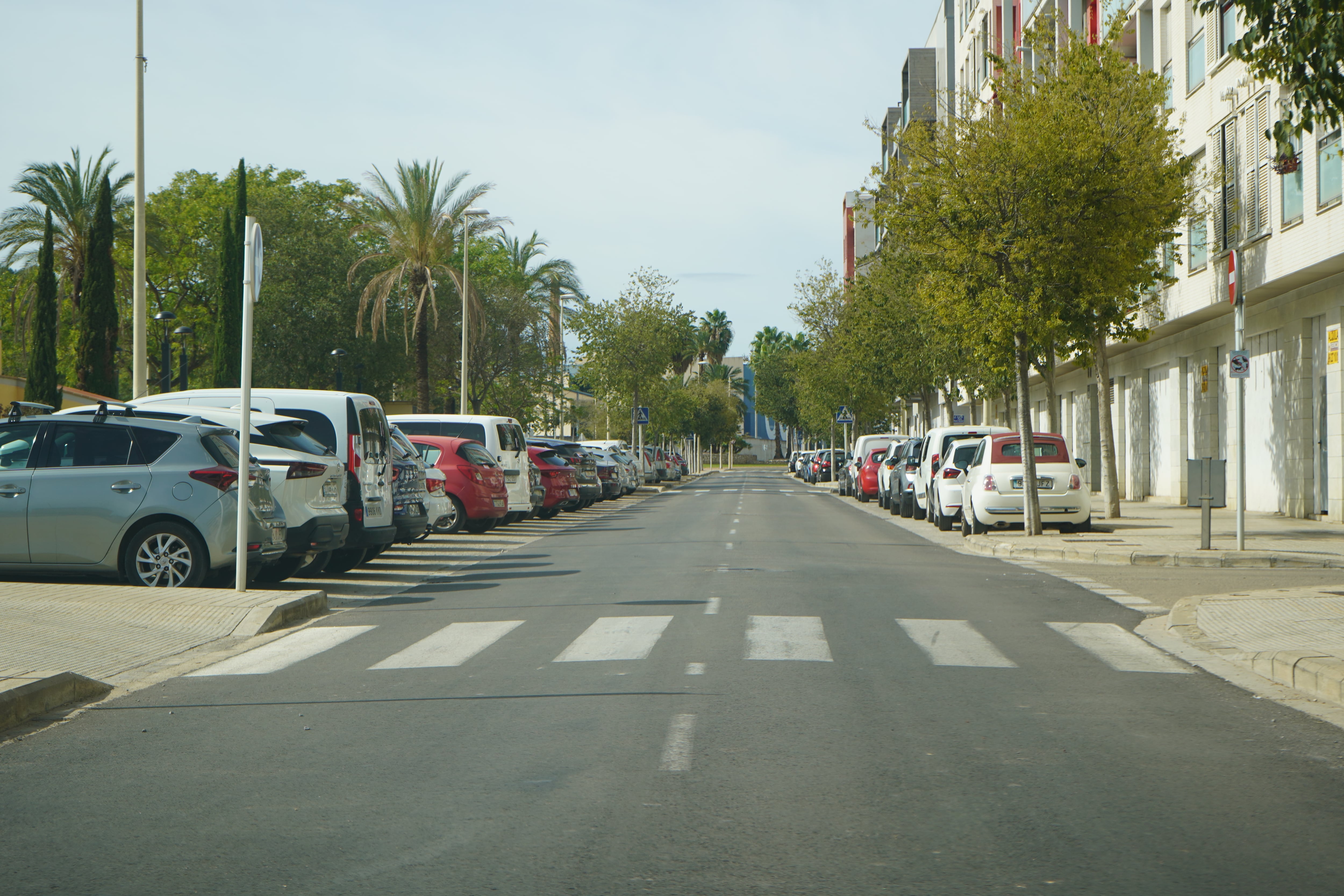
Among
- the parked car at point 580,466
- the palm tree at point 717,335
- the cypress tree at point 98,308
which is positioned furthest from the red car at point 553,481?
the palm tree at point 717,335

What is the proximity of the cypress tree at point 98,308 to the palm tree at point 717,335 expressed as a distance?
96.4m

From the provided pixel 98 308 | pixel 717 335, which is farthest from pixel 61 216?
pixel 717 335

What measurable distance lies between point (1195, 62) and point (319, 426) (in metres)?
21.5

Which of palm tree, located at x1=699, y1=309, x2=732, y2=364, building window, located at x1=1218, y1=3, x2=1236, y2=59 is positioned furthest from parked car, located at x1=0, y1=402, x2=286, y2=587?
palm tree, located at x1=699, y1=309, x2=732, y2=364

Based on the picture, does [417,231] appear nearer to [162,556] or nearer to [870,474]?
[870,474]

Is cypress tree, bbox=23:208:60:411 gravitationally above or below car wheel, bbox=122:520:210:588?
above

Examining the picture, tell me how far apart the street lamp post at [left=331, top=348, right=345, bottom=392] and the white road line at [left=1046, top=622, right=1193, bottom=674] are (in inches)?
1409

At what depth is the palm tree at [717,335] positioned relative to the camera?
139 metres

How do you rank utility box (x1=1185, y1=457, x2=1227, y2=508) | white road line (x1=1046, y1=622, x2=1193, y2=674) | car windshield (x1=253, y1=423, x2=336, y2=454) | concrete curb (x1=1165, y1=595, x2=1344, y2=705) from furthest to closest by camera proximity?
1. utility box (x1=1185, y1=457, x2=1227, y2=508)
2. car windshield (x1=253, y1=423, x2=336, y2=454)
3. white road line (x1=1046, y1=622, x2=1193, y2=674)
4. concrete curb (x1=1165, y1=595, x2=1344, y2=705)

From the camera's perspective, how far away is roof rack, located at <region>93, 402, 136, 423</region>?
12.4 meters

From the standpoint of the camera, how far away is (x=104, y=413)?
12.4m

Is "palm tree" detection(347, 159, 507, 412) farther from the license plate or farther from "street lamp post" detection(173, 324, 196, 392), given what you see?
the license plate

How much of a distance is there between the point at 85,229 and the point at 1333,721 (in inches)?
1820

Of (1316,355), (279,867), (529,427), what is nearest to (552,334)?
(529,427)
